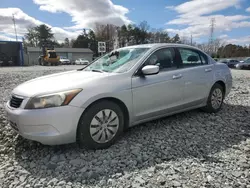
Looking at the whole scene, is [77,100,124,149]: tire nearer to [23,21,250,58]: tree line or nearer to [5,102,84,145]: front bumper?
[5,102,84,145]: front bumper

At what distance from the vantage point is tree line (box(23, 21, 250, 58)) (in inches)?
2115

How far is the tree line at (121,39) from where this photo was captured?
176ft

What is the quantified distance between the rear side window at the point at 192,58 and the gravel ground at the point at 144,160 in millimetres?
1221

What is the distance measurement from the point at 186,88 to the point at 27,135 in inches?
107

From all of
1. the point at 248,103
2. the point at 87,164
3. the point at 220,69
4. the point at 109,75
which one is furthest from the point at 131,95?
the point at 248,103

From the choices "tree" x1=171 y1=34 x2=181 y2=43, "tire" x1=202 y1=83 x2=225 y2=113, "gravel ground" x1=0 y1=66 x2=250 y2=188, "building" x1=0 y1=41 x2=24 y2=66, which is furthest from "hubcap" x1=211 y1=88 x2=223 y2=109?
"tree" x1=171 y1=34 x2=181 y2=43

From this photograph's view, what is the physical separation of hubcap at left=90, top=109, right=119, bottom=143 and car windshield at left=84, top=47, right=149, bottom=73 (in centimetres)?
74

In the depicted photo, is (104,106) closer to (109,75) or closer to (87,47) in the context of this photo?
(109,75)

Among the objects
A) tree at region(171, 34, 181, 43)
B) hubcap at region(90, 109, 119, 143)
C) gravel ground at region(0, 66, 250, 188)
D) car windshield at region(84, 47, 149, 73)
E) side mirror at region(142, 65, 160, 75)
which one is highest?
tree at region(171, 34, 181, 43)

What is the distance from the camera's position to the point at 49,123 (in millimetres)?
2580

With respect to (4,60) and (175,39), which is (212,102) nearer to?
(4,60)

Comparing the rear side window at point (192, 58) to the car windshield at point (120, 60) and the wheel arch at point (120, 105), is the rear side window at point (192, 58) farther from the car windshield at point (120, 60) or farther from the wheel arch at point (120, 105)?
the wheel arch at point (120, 105)

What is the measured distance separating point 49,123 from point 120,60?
1.64 metres

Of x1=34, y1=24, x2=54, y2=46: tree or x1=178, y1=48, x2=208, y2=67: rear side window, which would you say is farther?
x1=34, y1=24, x2=54, y2=46: tree
